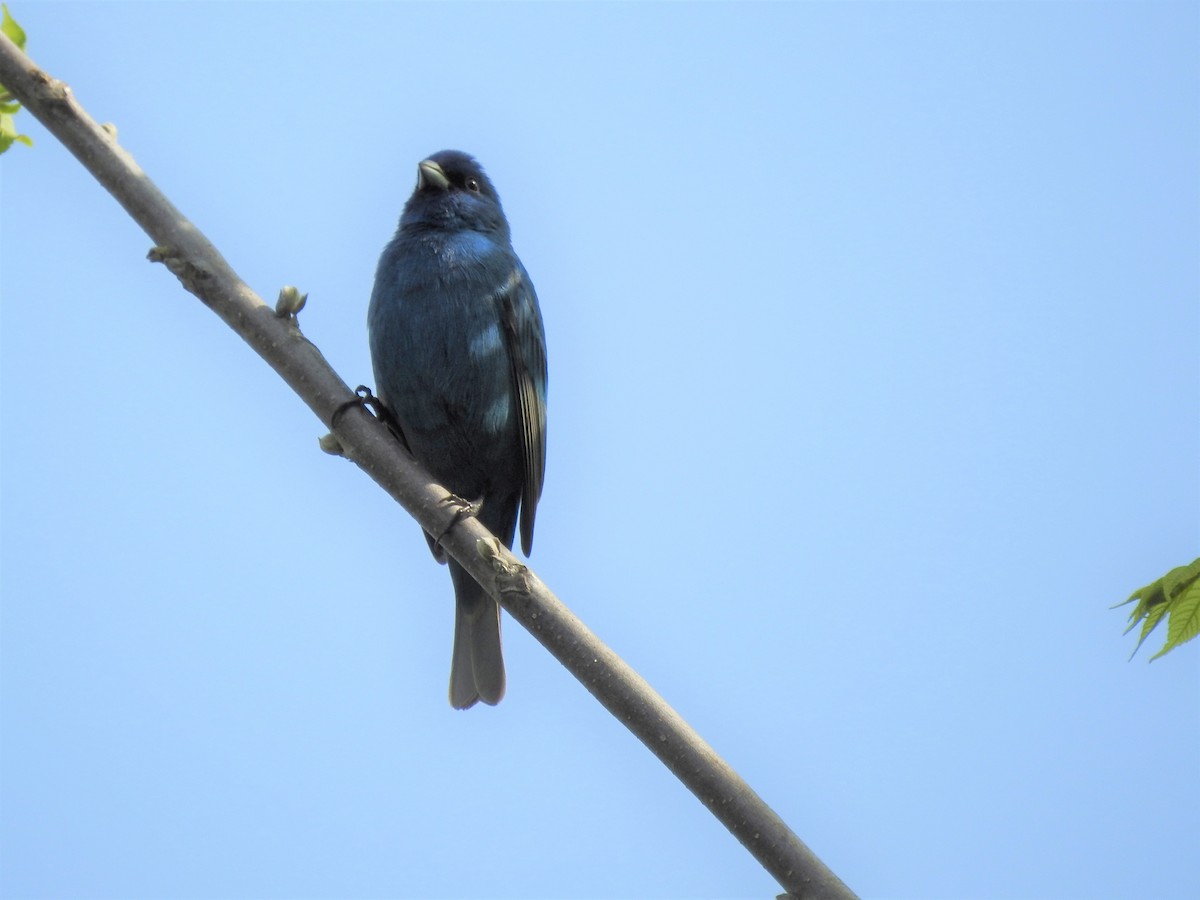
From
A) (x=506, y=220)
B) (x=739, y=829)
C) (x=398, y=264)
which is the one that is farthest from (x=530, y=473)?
(x=739, y=829)

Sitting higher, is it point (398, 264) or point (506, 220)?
point (506, 220)

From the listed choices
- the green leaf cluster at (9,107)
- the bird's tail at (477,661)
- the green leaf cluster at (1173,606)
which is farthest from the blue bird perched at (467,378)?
the green leaf cluster at (1173,606)

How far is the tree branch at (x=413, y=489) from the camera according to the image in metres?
3.08

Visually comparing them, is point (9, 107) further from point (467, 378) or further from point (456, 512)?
point (467, 378)

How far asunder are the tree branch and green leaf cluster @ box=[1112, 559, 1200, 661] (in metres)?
0.96

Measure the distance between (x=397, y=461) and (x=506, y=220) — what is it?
3.31m

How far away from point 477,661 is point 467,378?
4.49ft

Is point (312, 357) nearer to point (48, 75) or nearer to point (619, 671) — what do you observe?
point (48, 75)

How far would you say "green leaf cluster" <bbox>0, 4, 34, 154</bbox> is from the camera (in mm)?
3666

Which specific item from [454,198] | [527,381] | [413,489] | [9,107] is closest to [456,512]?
[413,489]

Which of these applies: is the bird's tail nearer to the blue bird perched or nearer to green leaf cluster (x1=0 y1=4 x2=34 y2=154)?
the blue bird perched

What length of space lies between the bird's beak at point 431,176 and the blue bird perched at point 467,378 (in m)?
0.22

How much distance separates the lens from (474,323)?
601 cm

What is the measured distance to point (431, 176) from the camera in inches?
264
